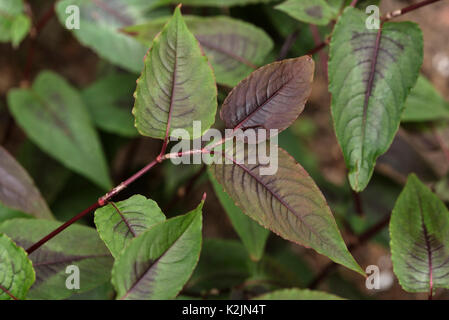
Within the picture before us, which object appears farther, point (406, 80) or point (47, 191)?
point (47, 191)

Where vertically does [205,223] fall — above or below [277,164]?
above

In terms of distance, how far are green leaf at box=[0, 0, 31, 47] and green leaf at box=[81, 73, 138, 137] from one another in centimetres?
27

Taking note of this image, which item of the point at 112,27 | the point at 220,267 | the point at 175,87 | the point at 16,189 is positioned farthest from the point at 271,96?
the point at 112,27

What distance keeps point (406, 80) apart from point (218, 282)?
651 mm

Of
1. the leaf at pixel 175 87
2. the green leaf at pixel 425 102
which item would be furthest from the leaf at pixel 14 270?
the green leaf at pixel 425 102

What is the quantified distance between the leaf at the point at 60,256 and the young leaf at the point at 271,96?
33 cm

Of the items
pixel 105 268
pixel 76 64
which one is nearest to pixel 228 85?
pixel 105 268

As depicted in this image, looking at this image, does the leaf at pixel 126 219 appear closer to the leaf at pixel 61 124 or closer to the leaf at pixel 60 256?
the leaf at pixel 60 256

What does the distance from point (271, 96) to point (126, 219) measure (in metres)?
0.26

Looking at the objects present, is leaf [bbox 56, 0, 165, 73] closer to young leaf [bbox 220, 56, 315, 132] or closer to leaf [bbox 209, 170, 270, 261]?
leaf [bbox 209, 170, 270, 261]

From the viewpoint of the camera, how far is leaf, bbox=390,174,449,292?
0.70 m

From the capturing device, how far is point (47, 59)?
1.91 metres

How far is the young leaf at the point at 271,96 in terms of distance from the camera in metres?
0.63

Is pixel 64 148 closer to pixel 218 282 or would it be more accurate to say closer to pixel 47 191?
pixel 47 191
